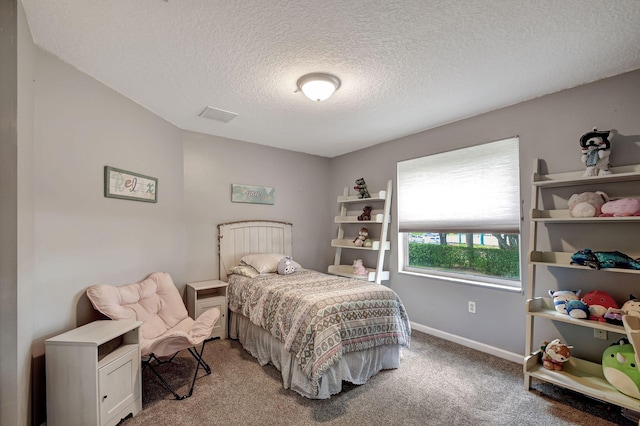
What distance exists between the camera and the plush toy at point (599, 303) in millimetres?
2084

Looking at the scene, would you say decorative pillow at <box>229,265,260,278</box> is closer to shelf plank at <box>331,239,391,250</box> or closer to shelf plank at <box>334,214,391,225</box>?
shelf plank at <box>331,239,391,250</box>

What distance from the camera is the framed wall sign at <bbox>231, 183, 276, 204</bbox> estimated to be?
3.92m

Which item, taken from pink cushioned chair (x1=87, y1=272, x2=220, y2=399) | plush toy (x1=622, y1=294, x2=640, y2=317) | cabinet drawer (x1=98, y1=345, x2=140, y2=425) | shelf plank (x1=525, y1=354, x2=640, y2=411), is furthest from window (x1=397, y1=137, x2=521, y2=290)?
cabinet drawer (x1=98, y1=345, x2=140, y2=425)

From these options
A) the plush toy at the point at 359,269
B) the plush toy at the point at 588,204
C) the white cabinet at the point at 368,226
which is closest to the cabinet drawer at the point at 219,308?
the white cabinet at the point at 368,226

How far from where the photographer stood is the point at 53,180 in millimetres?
2025

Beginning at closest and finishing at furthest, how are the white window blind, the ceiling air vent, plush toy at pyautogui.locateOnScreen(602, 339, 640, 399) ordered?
plush toy at pyautogui.locateOnScreen(602, 339, 640, 399), the white window blind, the ceiling air vent

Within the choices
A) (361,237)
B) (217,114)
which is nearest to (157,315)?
(217,114)

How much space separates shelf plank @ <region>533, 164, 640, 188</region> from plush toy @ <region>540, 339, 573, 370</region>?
1.26 m

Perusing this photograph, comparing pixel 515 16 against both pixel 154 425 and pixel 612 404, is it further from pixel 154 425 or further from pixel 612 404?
pixel 154 425

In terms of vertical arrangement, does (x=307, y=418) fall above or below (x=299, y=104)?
below

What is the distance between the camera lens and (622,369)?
1.93 m

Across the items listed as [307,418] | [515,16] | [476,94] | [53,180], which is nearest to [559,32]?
[515,16]

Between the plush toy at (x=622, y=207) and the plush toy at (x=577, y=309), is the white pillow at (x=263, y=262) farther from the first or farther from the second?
the plush toy at (x=622, y=207)

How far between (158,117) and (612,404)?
4539 mm
